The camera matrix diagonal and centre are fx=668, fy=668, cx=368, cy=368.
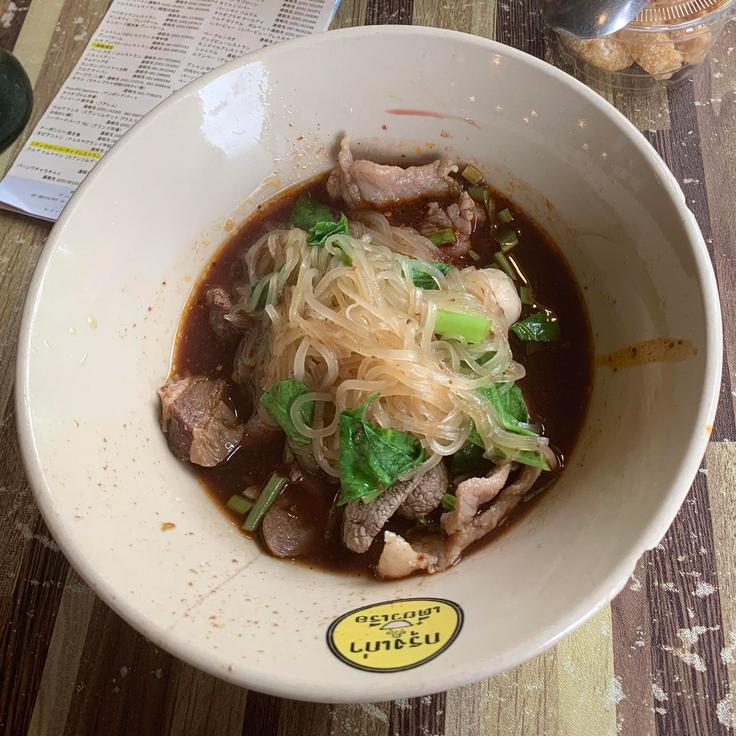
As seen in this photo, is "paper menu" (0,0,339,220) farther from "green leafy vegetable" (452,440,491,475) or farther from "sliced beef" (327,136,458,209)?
"green leafy vegetable" (452,440,491,475)

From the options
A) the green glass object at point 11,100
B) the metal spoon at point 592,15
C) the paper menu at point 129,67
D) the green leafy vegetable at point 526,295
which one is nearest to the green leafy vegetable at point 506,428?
the green leafy vegetable at point 526,295

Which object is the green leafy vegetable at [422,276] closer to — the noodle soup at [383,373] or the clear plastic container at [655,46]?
the noodle soup at [383,373]

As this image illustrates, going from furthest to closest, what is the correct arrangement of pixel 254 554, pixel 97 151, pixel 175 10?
pixel 175 10, pixel 97 151, pixel 254 554

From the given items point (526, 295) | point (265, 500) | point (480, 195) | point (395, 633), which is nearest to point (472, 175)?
point (480, 195)

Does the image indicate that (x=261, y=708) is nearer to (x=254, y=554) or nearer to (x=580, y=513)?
(x=254, y=554)

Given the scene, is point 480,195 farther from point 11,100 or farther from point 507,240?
point 11,100

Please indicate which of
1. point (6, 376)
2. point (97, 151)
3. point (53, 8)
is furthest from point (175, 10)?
point (6, 376)

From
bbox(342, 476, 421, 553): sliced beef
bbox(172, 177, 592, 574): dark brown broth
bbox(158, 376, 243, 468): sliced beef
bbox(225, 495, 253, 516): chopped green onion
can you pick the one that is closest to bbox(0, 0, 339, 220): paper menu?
bbox(172, 177, 592, 574): dark brown broth
